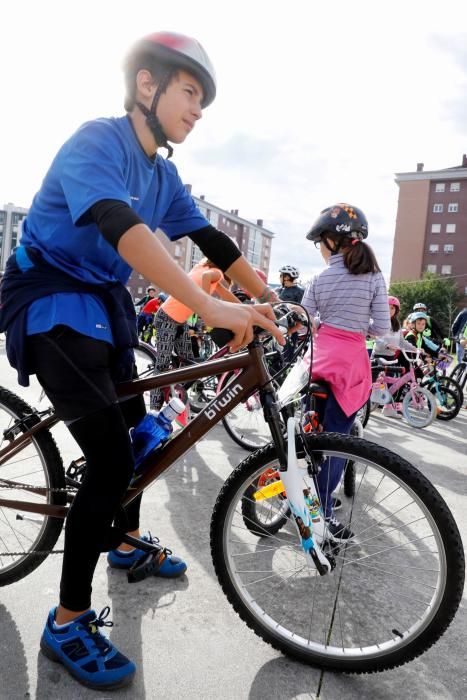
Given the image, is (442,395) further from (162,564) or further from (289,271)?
(162,564)

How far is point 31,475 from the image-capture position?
209cm

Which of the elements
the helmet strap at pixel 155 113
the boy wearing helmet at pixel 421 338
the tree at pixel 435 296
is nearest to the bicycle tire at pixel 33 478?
the helmet strap at pixel 155 113

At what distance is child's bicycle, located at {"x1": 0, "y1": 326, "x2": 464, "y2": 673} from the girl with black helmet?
2.59 ft

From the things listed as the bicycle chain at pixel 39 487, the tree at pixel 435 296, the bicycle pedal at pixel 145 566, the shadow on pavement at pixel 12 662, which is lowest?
the shadow on pavement at pixel 12 662

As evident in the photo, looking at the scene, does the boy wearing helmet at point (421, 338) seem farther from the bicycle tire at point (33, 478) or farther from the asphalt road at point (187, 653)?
the bicycle tire at point (33, 478)

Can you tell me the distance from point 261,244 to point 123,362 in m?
96.5

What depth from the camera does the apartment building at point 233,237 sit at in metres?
74.3

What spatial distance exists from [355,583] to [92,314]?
1.81m

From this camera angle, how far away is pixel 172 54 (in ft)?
5.39

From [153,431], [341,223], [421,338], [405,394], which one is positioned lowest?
[405,394]

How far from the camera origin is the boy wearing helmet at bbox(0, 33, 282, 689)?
1.66m

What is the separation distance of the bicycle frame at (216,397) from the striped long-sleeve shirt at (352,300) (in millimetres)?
1234

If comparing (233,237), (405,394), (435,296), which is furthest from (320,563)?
(233,237)

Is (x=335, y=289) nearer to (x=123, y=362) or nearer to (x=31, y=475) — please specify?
(x=123, y=362)
